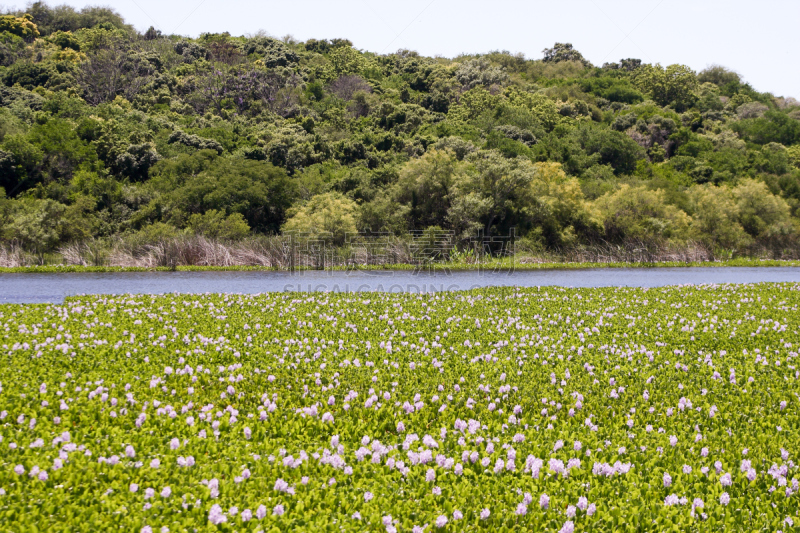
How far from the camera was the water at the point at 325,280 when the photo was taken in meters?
19.9

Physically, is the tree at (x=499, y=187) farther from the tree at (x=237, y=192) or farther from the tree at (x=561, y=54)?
the tree at (x=561, y=54)

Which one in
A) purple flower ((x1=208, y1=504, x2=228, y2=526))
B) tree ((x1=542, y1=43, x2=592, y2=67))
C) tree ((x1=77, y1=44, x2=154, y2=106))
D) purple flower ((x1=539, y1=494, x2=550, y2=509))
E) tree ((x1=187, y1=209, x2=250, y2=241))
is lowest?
purple flower ((x1=539, y1=494, x2=550, y2=509))

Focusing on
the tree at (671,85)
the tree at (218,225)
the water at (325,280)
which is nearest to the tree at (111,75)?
the tree at (218,225)

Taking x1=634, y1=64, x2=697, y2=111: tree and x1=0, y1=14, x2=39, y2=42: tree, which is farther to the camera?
x1=634, y1=64, x2=697, y2=111: tree

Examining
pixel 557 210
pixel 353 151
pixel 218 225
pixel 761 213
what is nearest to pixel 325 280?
pixel 218 225

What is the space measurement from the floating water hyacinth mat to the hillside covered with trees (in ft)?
80.7

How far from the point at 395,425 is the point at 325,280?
1856 centimetres

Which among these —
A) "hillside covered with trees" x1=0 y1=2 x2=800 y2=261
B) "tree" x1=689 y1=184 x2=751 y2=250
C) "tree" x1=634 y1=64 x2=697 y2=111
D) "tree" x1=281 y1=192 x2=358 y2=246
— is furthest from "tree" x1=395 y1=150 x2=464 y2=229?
"tree" x1=634 y1=64 x2=697 y2=111

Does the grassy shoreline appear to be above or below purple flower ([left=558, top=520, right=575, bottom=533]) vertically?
above

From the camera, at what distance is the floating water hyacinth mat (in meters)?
4.25

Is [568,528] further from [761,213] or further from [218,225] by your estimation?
[761,213]

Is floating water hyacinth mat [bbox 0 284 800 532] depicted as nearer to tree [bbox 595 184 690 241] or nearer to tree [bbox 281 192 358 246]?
tree [bbox 281 192 358 246]

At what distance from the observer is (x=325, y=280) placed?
2441 cm

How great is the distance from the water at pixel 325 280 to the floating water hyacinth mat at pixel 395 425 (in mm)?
8809
